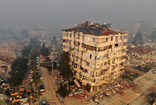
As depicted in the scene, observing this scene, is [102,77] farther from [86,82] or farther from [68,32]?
[68,32]

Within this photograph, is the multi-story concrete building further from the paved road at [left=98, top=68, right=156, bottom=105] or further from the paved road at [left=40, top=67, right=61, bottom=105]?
the paved road at [left=40, top=67, right=61, bottom=105]


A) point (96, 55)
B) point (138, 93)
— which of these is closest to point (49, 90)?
point (96, 55)

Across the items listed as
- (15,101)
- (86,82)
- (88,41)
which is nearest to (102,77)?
(86,82)

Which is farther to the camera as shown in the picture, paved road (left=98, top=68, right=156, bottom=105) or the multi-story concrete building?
the multi-story concrete building

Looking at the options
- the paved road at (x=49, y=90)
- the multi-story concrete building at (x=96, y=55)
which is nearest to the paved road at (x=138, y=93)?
the multi-story concrete building at (x=96, y=55)

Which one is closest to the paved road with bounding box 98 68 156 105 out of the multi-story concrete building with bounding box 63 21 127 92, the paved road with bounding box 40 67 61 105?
the multi-story concrete building with bounding box 63 21 127 92

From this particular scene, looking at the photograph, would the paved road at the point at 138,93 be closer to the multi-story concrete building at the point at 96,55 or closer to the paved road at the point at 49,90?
the multi-story concrete building at the point at 96,55
